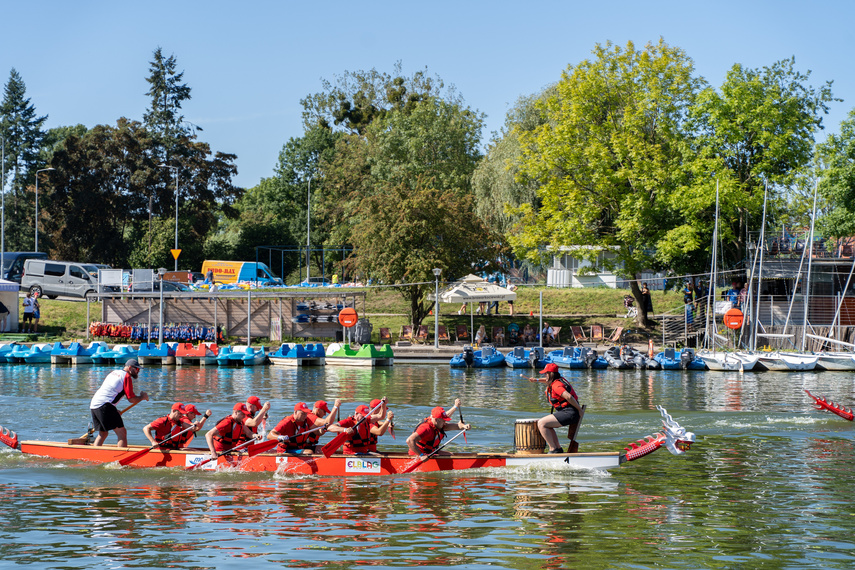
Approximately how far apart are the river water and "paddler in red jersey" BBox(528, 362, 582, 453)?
2.54 feet

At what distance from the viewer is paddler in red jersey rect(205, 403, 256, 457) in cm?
1800

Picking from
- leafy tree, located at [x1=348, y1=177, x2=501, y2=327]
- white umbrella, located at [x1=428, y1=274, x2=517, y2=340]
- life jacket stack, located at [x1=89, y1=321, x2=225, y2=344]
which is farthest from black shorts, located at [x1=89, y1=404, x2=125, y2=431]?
life jacket stack, located at [x1=89, y1=321, x2=225, y2=344]

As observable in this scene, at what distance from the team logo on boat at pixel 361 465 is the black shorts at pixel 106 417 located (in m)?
4.90

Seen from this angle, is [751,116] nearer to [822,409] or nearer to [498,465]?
[822,409]

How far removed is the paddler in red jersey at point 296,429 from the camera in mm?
17953

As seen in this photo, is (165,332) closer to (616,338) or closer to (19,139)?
(616,338)

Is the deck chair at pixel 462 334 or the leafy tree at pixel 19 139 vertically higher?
the leafy tree at pixel 19 139

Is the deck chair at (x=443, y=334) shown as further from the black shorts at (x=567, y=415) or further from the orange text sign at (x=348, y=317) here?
the black shorts at (x=567, y=415)

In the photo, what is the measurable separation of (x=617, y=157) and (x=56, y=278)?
36.9 m

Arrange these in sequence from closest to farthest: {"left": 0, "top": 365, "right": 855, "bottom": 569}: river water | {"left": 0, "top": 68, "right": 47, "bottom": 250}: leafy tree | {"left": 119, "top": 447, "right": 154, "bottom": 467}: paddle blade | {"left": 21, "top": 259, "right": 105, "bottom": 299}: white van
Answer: {"left": 0, "top": 365, "right": 855, "bottom": 569}: river water, {"left": 119, "top": 447, "right": 154, "bottom": 467}: paddle blade, {"left": 21, "top": 259, "right": 105, "bottom": 299}: white van, {"left": 0, "top": 68, "right": 47, "bottom": 250}: leafy tree

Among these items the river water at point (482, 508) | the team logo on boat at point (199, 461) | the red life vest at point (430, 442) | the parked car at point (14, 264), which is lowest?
the river water at point (482, 508)

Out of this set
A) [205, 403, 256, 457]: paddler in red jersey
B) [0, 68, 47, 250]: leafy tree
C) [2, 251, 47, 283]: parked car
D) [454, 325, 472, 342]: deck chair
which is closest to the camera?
[205, 403, 256, 457]: paddler in red jersey

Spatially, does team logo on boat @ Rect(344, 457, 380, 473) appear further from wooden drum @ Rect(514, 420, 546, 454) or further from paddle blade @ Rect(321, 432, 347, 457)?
wooden drum @ Rect(514, 420, 546, 454)

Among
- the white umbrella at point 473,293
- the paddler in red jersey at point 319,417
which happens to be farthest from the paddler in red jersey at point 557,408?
the white umbrella at point 473,293
